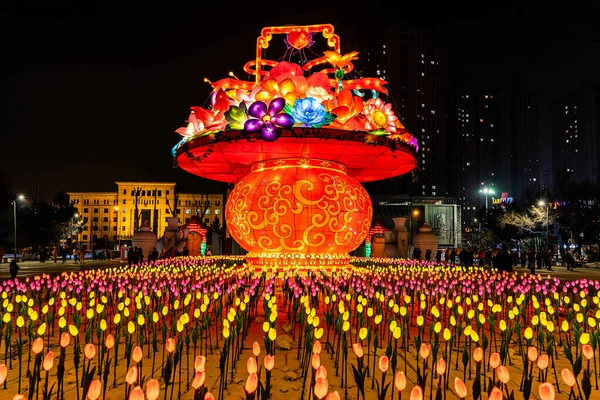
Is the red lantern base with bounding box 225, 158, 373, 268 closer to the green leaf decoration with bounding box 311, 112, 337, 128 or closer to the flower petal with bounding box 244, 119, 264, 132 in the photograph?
the green leaf decoration with bounding box 311, 112, 337, 128

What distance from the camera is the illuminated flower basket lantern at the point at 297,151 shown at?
13641mm

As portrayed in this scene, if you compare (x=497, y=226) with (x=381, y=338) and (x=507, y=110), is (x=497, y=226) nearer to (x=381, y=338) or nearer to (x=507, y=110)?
(x=381, y=338)

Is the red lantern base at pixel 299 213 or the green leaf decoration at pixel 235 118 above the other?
the green leaf decoration at pixel 235 118

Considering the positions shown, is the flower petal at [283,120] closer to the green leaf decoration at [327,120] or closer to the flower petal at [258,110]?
the flower petal at [258,110]

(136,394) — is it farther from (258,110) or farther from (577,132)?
(577,132)

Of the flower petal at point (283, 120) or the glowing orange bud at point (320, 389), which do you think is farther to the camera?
the flower petal at point (283, 120)

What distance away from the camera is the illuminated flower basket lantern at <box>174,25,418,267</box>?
13.6 meters

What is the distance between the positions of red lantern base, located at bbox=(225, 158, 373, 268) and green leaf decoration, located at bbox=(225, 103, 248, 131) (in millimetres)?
1975

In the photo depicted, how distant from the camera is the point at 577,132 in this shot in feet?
311

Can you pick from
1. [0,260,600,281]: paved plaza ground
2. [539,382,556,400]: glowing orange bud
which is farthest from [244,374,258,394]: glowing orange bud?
[0,260,600,281]: paved plaza ground

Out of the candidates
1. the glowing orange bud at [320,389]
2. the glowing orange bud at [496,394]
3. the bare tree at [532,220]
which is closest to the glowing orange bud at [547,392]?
the glowing orange bud at [496,394]

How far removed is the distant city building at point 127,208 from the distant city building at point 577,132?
6626 cm

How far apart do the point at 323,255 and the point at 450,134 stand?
87589mm

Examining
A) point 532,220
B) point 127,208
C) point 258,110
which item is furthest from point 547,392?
point 127,208
